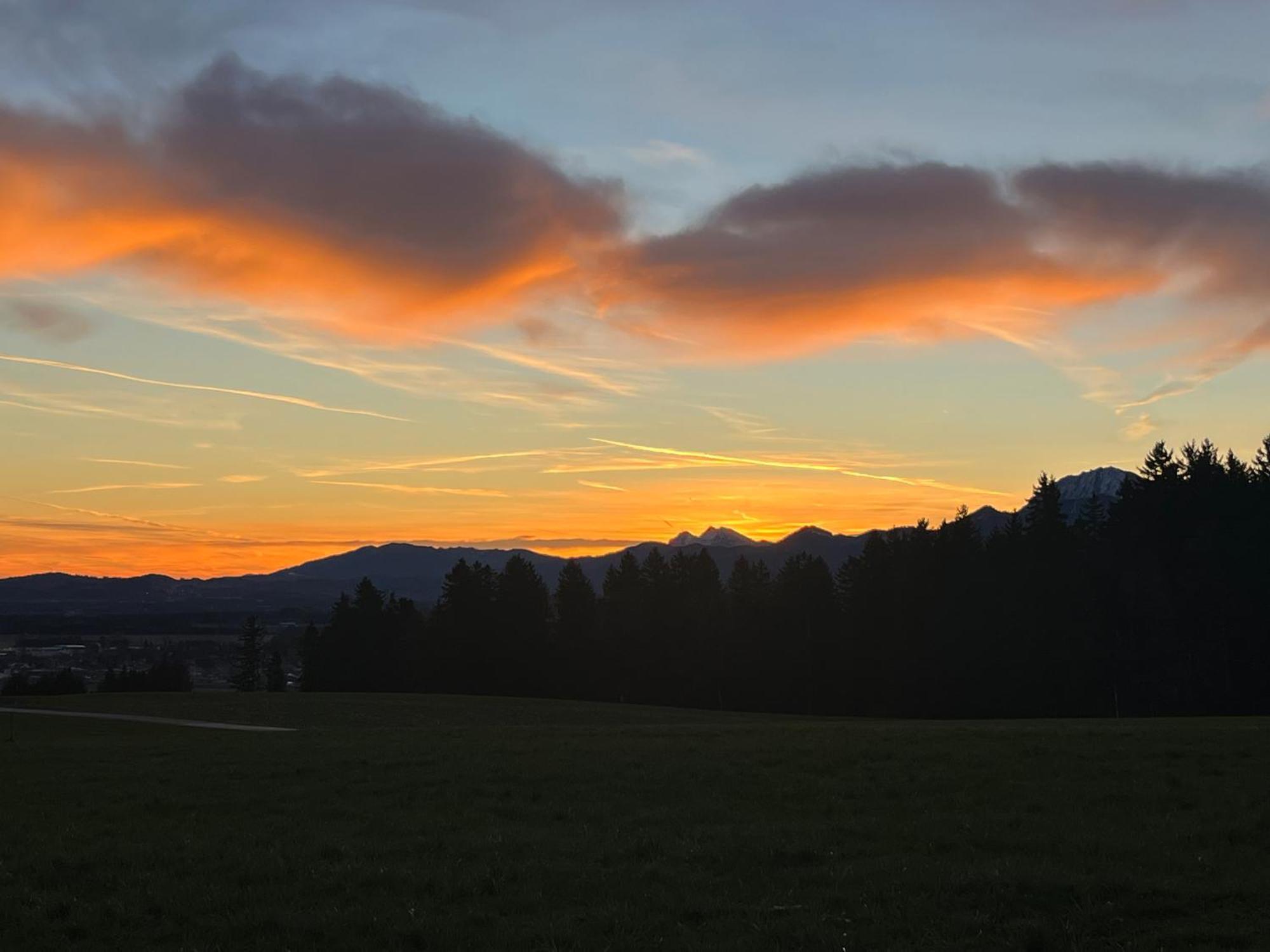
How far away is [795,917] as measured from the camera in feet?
38.2

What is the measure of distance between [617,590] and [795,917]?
8852cm

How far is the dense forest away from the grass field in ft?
142

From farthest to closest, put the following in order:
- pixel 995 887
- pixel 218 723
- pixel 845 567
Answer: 1. pixel 845 567
2. pixel 218 723
3. pixel 995 887

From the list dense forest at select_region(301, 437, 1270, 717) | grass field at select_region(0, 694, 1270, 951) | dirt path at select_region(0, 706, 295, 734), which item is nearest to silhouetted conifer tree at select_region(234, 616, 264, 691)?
dense forest at select_region(301, 437, 1270, 717)

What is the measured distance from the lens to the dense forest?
66438 millimetres

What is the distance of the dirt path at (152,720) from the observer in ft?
136

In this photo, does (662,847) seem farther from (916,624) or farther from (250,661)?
(250,661)

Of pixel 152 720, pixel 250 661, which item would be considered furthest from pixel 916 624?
pixel 250 661

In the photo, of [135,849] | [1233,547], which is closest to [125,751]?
[135,849]

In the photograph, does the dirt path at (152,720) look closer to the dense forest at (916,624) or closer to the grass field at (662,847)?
Answer: the grass field at (662,847)

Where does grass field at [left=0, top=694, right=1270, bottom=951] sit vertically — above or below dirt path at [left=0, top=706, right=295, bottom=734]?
above

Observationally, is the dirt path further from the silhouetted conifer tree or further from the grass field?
the silhouetted conifer tree

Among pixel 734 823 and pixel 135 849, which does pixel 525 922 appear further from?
pixel 135 849

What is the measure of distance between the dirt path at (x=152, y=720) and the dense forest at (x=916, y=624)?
46.7 metres
